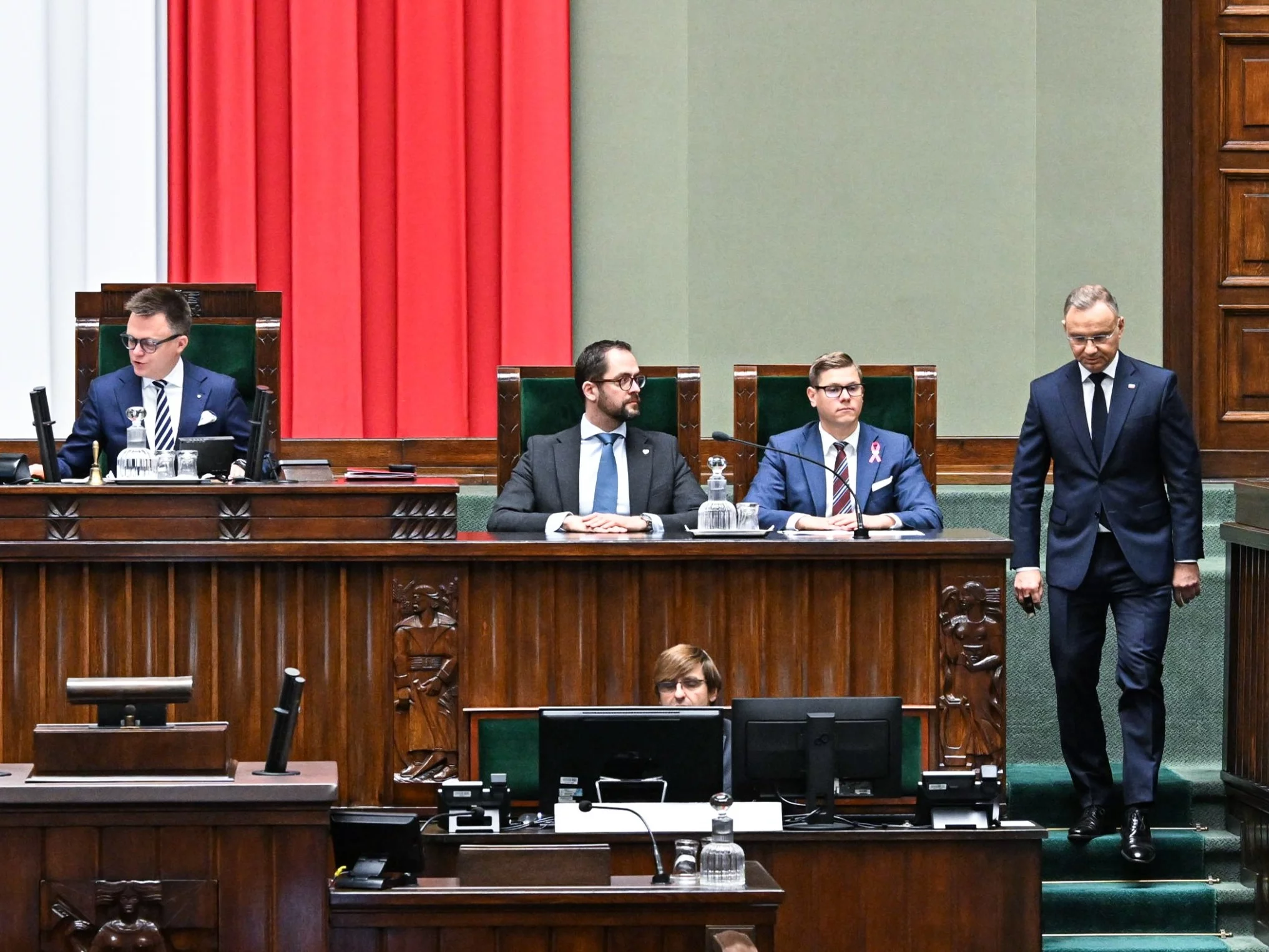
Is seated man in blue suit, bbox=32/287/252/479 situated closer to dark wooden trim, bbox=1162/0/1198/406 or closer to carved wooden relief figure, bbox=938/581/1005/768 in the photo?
carved wooden relief figure, bbox=938/581/1005/768

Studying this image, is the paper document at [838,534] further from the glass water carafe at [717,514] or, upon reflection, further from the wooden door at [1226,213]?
the wooden door at [1226,213]

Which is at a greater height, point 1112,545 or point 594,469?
point 594,469

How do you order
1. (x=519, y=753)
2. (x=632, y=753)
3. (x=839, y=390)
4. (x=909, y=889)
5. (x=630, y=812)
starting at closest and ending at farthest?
1. (x=630, y=812)
2. (x=632, y=753)
3. (x=909, y=889)
4. (x=519, y=753)
5. (x=839, y=390)

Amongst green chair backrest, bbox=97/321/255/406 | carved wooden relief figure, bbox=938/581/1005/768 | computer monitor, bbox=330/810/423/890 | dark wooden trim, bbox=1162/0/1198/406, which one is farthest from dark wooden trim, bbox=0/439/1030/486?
computer monitor, bbox=330/810/423/890

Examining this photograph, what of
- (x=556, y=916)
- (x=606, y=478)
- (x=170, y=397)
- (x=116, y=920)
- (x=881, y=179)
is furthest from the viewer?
(x=881, y=179)

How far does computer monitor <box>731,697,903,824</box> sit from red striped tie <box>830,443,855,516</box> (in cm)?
119

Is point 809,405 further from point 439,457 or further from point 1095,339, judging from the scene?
point 439,457

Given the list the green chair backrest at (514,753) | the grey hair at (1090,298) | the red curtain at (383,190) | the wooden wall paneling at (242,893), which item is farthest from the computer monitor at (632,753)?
the red curtain at (383,190)

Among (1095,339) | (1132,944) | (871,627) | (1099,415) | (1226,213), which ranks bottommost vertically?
(1132,944)

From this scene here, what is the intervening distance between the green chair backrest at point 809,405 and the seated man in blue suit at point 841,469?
124 mm

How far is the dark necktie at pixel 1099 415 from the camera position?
15.3 feet

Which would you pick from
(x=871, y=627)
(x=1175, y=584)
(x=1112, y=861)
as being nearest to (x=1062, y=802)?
(x=1112, y=861)

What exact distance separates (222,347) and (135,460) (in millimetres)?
956

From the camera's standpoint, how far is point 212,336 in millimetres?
5215
